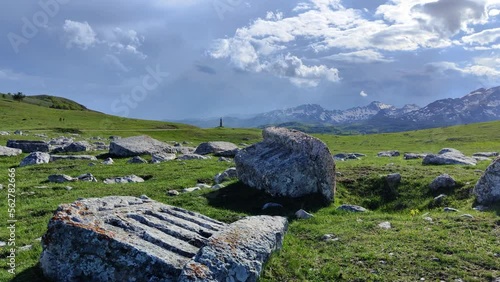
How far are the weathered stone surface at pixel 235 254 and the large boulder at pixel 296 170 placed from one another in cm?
875

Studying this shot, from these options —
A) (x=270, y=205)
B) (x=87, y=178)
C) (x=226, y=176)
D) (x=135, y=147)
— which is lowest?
(x=270, y=205)

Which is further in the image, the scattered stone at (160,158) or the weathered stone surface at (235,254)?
the scattered stone at (160,158)

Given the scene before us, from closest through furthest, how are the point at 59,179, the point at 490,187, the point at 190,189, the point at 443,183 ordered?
1. the point at 490,187
2. the point at 443,183
3. the point at 190,189
4. the point at 59,179

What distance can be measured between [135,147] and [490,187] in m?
35.6

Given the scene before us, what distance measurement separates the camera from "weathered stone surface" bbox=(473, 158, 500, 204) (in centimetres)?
1962

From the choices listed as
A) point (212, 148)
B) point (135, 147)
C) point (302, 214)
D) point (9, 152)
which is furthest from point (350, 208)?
point (9, 152)

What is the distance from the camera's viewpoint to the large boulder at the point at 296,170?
22.2 meters

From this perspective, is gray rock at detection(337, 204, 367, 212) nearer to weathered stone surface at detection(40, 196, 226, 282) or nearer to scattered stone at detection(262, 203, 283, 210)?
scattered stone at detection(262, 203, 283, 210)

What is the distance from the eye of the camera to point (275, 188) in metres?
22.3

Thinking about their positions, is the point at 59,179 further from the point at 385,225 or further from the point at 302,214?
the point at 385,225

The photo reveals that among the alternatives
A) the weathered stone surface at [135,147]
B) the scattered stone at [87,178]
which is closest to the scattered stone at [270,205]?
the scattered stone at [87,178]

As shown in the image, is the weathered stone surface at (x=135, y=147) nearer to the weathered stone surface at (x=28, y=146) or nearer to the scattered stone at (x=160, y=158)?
the scattered stone at (x=160, y=158)

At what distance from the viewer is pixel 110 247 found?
1069 cm

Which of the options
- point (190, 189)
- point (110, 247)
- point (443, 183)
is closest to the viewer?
point (110, 247)
